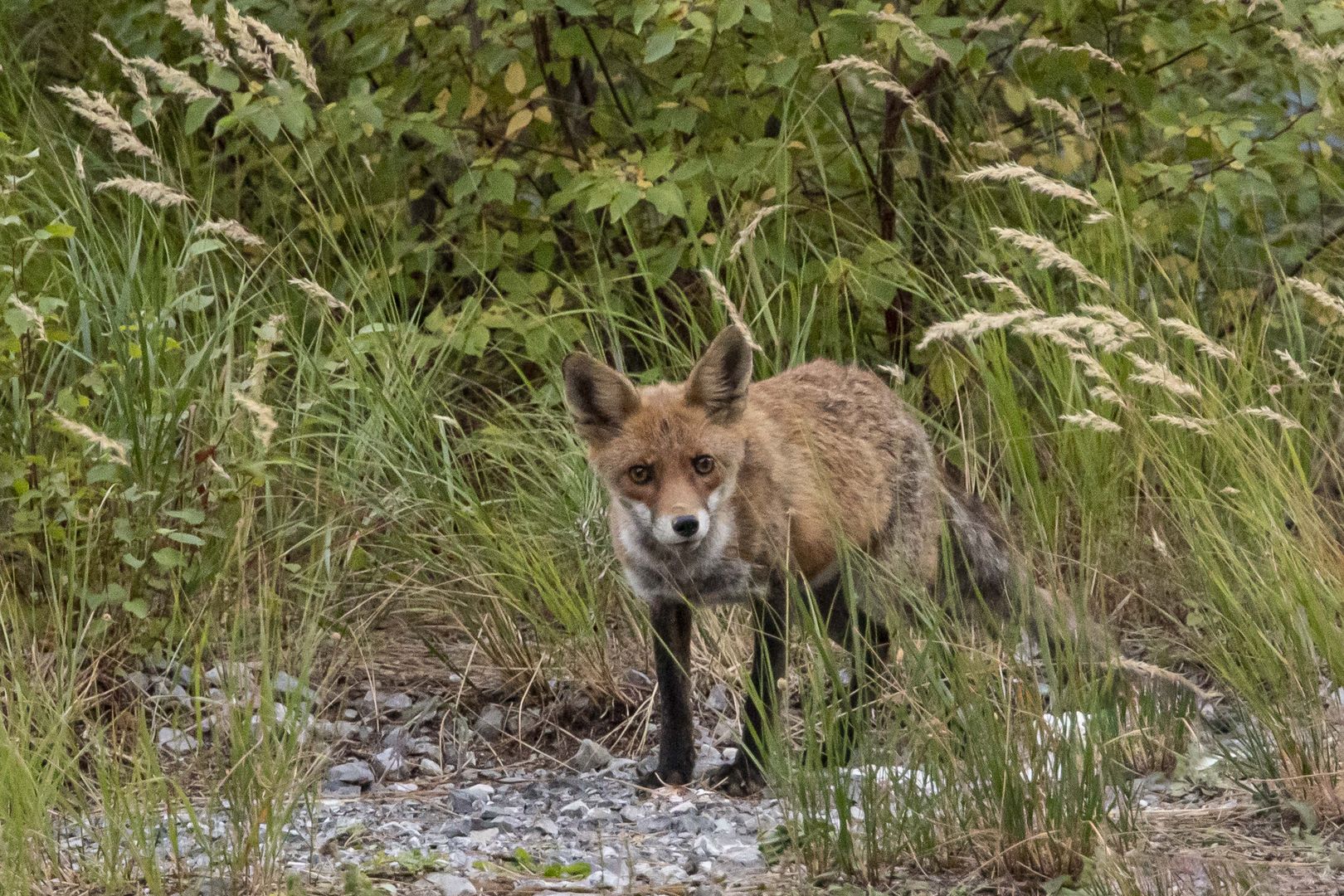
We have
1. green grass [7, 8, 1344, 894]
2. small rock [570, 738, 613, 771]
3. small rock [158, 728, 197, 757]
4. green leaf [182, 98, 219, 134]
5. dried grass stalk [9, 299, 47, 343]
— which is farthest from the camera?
green leaf [182, 98, 219, 134]

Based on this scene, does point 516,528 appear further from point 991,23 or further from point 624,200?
point 991,23

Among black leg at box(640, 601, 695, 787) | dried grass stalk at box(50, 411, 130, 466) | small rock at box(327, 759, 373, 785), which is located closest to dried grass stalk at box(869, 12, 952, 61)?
black leg at box(640, 601, 695, 787)

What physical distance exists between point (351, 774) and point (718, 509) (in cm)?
131

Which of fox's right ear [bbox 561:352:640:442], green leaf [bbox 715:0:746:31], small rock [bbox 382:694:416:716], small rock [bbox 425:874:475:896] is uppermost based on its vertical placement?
green leaf [bbox 715:0:746:31]

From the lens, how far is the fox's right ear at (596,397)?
4.46m

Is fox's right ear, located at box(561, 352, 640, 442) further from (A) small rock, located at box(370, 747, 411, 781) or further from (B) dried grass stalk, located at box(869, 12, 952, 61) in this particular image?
(B) dried grass stalk, located at box(869, 12, 952, 61)

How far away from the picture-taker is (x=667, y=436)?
446cm

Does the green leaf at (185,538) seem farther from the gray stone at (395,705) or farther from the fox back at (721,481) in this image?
the fox back at (721,481)

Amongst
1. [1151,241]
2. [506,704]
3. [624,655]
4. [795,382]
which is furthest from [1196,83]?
[506,704]

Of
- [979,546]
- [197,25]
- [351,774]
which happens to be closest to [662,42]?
[197,25]

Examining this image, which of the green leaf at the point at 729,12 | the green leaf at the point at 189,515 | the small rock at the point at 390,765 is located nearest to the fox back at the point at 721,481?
the small rock at the point at 390,765

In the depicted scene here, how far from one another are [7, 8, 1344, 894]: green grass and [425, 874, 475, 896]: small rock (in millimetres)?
397

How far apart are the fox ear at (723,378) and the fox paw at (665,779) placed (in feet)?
3.32

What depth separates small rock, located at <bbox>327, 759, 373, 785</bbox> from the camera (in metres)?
4.55
